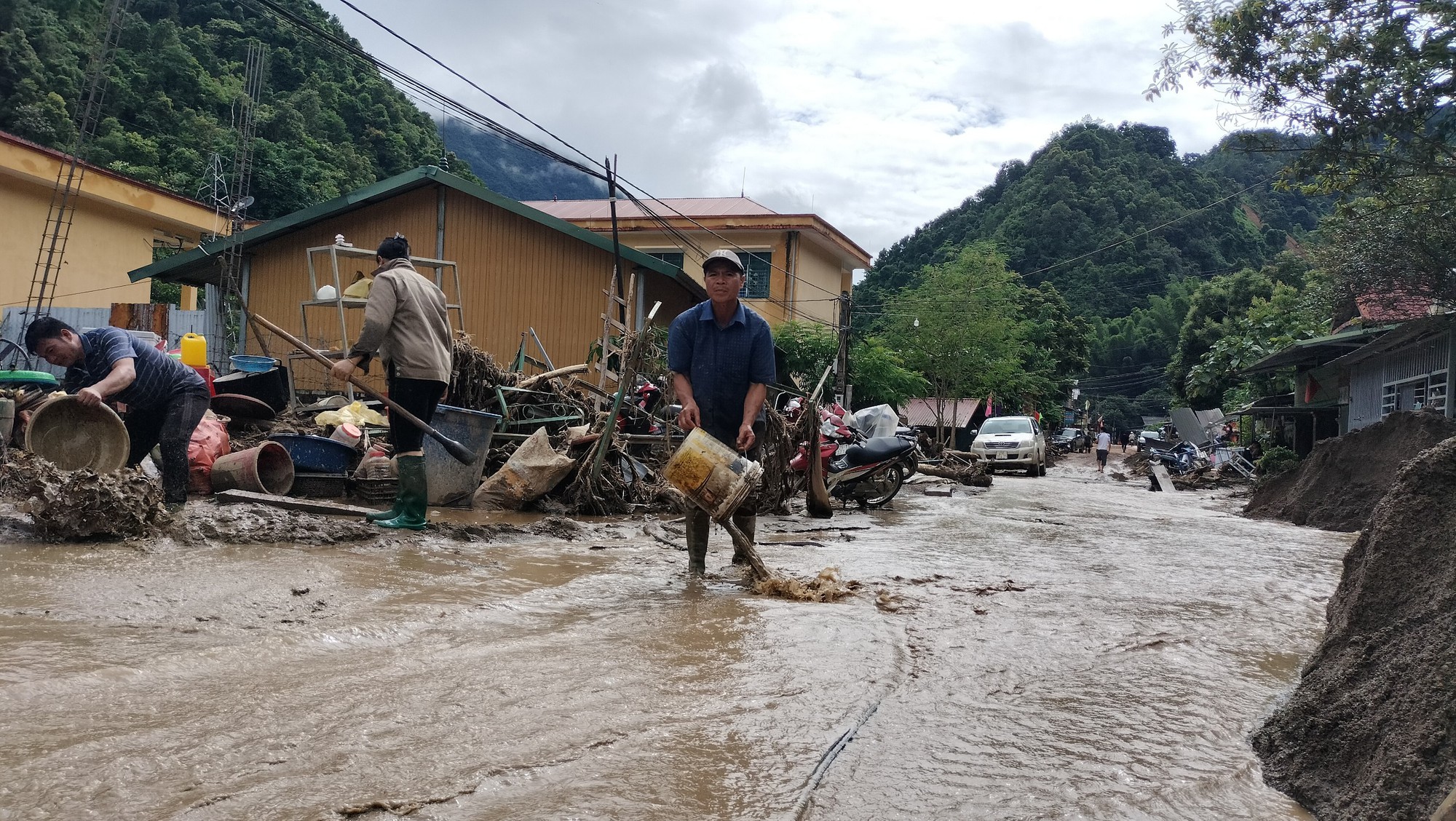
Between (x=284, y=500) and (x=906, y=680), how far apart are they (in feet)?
15.1

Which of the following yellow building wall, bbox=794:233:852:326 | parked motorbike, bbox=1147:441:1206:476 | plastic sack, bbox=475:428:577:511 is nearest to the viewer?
plastic sack, bbox=475:428:577:511

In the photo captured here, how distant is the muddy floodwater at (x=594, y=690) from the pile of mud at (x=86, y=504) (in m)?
0.19

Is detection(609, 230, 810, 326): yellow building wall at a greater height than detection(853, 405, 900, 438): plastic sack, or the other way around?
detection(609, 230, 810, 326): yellow building wall

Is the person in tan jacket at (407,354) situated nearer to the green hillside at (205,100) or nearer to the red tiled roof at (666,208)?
the red tiled roof at (666,208)

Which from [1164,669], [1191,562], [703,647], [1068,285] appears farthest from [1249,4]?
[1068,285]

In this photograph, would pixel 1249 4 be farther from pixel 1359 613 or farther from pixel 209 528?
pixel 209 528

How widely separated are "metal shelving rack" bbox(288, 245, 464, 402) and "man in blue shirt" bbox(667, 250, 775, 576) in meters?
5.57

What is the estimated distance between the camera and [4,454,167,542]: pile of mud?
15.7 ft

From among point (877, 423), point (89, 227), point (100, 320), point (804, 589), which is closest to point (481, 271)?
point (877, 423)

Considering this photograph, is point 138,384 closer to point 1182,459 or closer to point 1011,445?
point 1011,445

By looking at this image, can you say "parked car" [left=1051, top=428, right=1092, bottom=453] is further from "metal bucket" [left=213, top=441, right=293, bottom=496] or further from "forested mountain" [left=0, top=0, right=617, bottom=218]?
"metal bucket" [left=213, top=441, right=293, bottom=496]

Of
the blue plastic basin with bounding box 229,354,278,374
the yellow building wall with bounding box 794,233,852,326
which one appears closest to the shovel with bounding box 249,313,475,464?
the blue plastic basin with bounding box 229,354,278,374

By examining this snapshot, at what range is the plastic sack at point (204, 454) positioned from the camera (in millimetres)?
7715

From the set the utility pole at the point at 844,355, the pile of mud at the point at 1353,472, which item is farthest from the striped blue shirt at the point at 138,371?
the utility pole at the point at 844,355
